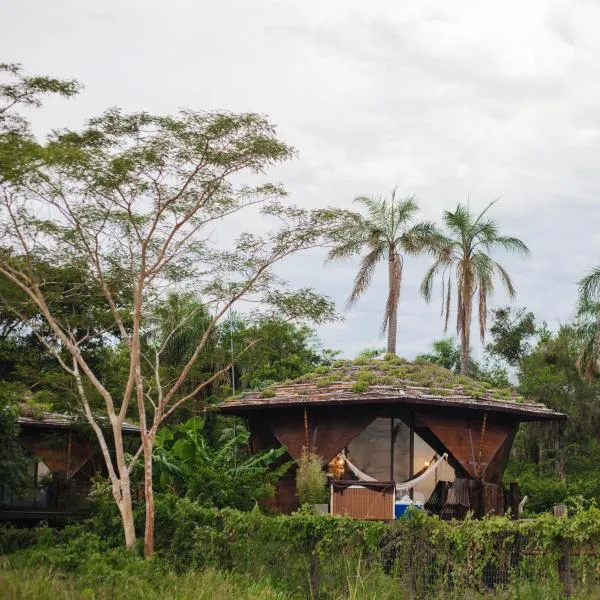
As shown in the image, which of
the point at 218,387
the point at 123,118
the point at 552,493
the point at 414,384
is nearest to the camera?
the point at 123,118

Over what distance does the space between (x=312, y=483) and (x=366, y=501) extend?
1416 mm

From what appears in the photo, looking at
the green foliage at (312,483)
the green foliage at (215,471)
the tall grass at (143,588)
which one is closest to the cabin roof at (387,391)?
the green foliage at (215,471)

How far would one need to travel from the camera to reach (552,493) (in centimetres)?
2823

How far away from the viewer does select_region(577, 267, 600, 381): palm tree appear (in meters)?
28.3

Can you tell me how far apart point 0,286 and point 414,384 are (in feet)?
28.3

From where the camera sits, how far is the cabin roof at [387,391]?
20.2m

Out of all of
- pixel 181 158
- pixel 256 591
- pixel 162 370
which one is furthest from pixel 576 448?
pixel 256 591

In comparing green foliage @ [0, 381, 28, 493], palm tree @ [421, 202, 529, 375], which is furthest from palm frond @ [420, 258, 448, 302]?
green foliage @ [0, 381, 28, 493]

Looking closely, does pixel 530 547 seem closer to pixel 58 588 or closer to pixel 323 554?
pixel 323 554

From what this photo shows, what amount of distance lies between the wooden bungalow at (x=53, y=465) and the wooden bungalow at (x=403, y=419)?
3.81m

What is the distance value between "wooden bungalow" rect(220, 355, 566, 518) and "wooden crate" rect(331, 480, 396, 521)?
152 centimetres

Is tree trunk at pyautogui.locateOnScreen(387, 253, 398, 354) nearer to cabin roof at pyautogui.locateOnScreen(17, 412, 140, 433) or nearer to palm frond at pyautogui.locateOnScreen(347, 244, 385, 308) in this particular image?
palm frond at pyautogui.locateOnScreen(347, 244, 385, 308)

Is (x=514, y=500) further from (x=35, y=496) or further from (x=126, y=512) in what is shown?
(x=35, y=496)

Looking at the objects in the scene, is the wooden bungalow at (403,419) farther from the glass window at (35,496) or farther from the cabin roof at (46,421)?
the glass window at (35,496)
